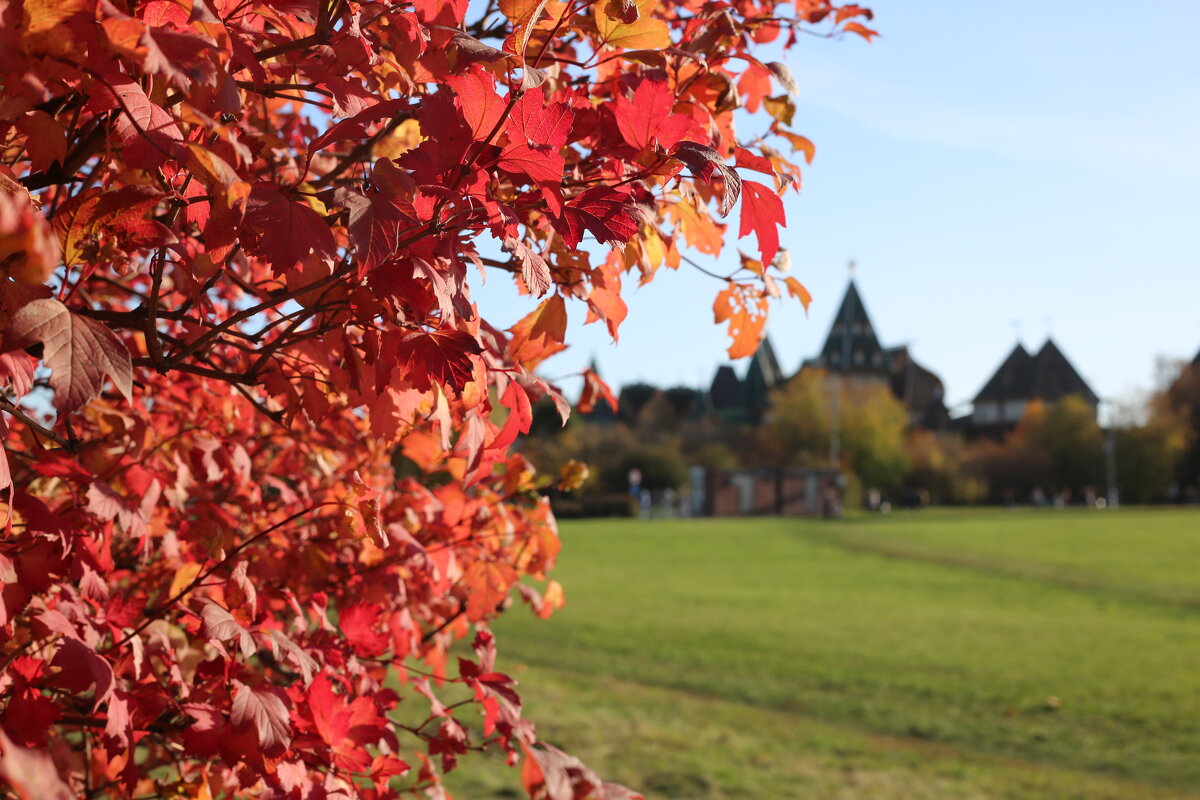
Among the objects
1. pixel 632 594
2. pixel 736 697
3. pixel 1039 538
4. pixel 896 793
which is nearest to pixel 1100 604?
pixel 632 594

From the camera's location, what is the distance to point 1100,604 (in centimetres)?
1706

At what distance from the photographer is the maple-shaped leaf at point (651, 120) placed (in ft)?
5.03

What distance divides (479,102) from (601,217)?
0.25m

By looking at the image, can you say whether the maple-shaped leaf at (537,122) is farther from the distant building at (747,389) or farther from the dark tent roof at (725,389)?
the dark tent roof at (725,389)

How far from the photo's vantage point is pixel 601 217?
1.47 meters

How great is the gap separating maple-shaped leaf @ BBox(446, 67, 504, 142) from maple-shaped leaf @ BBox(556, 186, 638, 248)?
0.16m

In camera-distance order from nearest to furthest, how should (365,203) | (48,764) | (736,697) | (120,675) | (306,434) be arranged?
(48,764) → (365,203) → (120,675) → (306,434) → (736,697)

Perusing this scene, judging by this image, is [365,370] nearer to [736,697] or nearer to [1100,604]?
[736,697]

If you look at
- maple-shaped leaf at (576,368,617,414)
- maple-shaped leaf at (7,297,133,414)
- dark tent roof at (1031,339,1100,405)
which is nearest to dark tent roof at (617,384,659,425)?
dark tent roof at (1031,339,1100,405)

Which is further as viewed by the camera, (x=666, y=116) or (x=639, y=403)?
(x=639, y=403)

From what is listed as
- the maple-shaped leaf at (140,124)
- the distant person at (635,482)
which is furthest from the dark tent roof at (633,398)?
the maple-shaped leaf at (140,124)

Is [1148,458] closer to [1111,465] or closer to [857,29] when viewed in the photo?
[1111,465]

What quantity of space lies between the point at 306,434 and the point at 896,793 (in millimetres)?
5240

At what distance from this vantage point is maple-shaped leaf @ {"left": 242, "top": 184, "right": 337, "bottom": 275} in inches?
50.2
